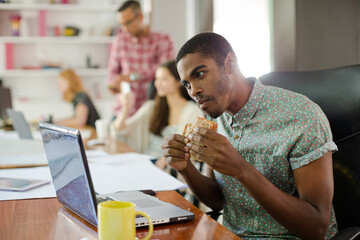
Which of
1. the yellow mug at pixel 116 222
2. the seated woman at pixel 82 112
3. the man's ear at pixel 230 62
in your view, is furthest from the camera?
the seated woman at pixel 82 112

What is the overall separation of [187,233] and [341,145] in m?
0.59

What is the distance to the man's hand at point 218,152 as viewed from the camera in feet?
3.13

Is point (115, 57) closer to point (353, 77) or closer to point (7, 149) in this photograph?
point (7, 149)


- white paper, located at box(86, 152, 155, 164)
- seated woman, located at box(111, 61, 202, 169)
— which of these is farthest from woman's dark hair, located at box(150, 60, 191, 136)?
white paper, located at box(86, 152, 155, 164)

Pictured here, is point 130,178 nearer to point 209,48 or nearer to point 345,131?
point 209,48

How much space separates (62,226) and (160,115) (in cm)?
179

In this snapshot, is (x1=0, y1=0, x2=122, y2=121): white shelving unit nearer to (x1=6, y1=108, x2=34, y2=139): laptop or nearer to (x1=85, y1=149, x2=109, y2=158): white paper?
(x1=6, y1=108, x2=34, y2=139): laptop

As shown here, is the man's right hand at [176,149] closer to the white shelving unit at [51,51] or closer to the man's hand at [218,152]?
the man's hand at [218,152]

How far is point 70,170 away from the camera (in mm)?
901

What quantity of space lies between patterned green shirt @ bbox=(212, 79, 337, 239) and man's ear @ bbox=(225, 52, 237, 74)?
0.09 m

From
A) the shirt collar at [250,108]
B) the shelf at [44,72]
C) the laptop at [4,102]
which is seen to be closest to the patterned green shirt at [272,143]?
the shirt collar at [250,108]

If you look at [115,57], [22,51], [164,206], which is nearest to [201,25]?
[115,57]

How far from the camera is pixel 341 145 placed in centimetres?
119

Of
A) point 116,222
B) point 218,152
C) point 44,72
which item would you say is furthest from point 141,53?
point 116,222
